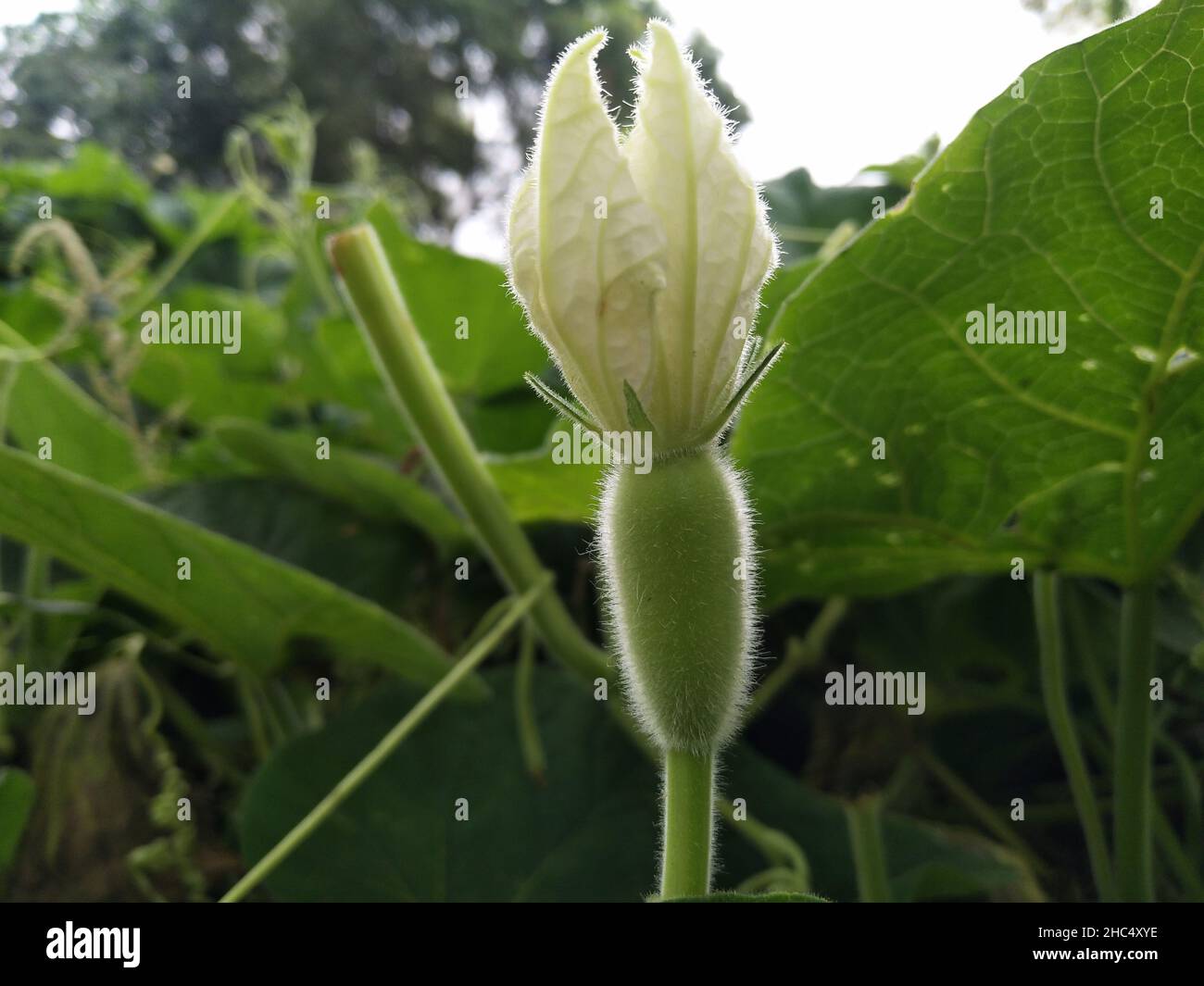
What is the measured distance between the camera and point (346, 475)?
685mm

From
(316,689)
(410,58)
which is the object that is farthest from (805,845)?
(410,58)

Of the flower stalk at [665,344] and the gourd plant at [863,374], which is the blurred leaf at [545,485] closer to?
the gourd plant at [863,374]

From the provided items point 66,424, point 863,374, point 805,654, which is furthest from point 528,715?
point 66,424

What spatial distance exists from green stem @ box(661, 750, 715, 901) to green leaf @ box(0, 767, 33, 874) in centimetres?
45

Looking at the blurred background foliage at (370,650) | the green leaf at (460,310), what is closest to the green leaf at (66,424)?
the blurred background foliage at (370,650)

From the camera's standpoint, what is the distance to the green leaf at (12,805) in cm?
60

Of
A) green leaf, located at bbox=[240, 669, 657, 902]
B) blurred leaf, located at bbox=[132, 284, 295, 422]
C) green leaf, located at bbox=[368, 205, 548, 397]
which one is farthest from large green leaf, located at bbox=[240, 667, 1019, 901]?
blurred leaf, located at bbox=[132, 284, 295, 422]

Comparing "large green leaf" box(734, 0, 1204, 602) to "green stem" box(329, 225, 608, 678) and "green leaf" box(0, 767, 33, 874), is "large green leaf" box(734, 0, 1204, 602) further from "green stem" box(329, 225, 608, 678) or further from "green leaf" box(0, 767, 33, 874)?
"green leaf" box(0, 767, 33, 874)

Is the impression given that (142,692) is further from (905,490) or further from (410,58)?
(410,58)

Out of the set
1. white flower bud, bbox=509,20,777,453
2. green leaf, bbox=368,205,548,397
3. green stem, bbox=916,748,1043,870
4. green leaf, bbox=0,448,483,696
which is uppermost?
green leaf, bbox=368,205,548,397

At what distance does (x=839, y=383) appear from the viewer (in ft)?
1.65

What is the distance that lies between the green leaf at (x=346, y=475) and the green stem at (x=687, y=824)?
357mm

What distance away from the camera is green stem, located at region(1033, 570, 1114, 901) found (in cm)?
56
